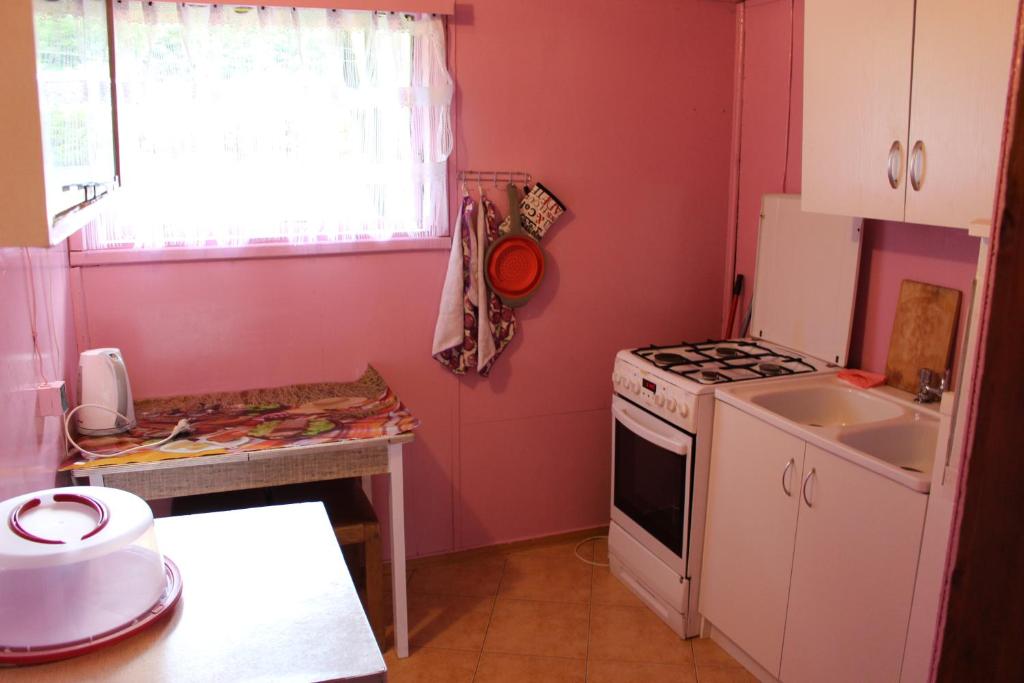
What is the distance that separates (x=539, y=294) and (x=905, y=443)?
56.1 inches

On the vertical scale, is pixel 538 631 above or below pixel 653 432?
below

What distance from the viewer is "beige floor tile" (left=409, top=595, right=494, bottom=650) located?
301cm

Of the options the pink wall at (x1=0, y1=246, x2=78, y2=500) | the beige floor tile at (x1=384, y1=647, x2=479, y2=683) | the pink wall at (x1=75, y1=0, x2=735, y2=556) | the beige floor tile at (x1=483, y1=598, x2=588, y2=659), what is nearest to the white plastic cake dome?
the pink wall at (x1=0, y1=246, x2=78, y2=500)

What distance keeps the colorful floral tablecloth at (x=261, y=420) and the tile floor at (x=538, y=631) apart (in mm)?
790

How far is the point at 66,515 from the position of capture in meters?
1.42

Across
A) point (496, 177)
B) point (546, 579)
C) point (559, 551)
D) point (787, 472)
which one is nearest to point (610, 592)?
point (546, 579)

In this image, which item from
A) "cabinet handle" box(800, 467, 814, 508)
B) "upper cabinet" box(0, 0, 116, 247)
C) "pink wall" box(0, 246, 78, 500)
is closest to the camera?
"upper cabinet" box(0, 0, 116, 247)

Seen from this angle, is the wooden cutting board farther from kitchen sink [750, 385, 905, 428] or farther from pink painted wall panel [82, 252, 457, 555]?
pink painted wall panel [82, 252, 457, 555]

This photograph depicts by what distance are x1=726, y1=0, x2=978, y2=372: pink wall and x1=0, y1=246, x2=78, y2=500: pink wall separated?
8.07ft

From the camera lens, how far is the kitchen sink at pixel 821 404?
2.79m

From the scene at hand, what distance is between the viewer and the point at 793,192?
3.29m

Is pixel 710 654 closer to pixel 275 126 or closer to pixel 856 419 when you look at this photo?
pixel 856 419

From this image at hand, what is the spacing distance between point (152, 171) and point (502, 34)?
50.7 inches

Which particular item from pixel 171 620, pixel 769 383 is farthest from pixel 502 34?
pixel 171 620
